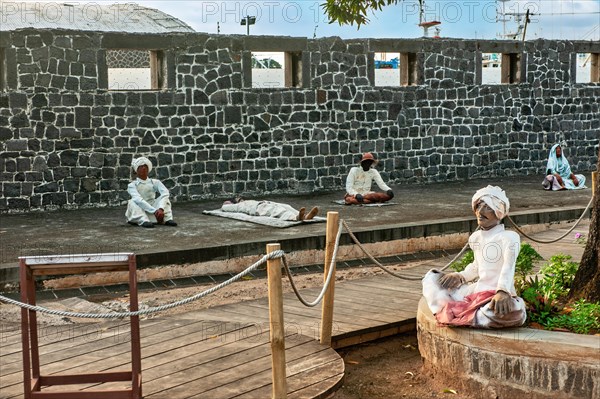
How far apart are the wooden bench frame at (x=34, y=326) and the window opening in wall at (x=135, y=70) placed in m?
10.2

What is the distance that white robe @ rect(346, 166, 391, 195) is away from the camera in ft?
44.1

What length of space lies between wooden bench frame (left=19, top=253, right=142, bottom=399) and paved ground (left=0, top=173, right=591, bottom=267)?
413 cm

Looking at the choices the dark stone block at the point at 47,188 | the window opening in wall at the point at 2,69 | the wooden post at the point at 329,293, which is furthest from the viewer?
the dark stone block at the point at 47,188

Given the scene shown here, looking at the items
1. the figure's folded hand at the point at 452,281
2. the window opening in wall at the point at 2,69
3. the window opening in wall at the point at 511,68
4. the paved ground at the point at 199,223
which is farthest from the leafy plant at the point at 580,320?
the window opening in wall at the point at 511,68

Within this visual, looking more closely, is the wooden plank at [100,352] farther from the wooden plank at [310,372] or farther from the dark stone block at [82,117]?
the dark stone block at [82,117]

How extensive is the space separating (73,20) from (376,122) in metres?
8.04

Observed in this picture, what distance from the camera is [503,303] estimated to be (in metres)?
5.26

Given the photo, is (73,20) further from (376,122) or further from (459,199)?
(459,199)

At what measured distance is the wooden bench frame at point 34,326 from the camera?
4.67 m

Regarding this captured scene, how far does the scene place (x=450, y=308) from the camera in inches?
218

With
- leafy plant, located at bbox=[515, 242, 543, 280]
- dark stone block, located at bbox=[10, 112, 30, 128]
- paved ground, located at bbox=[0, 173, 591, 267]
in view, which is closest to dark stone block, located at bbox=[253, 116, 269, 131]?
paved ground, located at bbox=[0, 173, 591, 267]

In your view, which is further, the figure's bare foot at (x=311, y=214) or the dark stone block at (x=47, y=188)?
the dark stone block at (x=47, y=188)

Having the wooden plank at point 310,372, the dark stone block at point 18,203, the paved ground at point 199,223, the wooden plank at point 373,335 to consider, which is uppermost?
the dark stone block at point 18,203

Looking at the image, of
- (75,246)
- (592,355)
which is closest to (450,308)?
(592,355)
